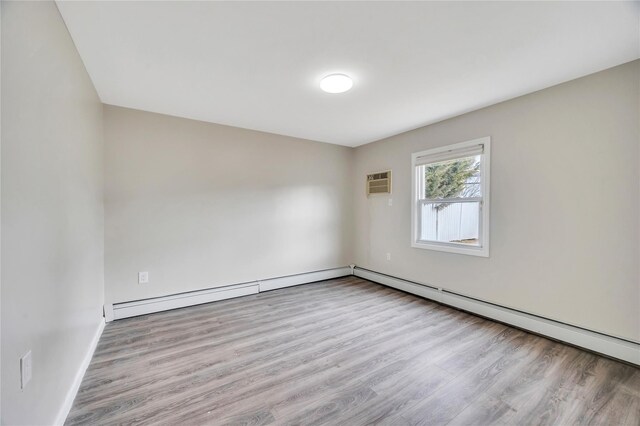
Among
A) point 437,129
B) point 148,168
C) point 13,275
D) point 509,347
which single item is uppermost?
point 437,129

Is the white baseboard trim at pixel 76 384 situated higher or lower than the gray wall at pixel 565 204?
lower

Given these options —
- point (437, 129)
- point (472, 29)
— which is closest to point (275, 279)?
point (437, 129)

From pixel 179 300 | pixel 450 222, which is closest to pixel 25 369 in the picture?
pixel 179 300

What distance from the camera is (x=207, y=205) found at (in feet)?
11.0

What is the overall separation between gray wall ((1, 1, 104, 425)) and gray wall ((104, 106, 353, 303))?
907 millimetres

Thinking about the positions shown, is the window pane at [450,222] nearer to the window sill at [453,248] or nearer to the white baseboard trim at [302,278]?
the window sill at [453,248]

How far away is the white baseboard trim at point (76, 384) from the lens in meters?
1.43

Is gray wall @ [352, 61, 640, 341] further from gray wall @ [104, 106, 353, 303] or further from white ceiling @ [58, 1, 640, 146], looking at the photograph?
gray wall @ [104, 106, 353, 303]

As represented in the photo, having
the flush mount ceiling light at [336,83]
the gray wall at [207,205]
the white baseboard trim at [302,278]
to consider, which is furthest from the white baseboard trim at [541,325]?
the flush mount ceiling light at [336,83]

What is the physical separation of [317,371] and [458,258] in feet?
7.23

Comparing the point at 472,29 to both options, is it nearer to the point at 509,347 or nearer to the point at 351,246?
the point at 509,347

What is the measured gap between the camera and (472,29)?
5.47 ft

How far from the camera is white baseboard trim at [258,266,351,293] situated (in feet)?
12.5

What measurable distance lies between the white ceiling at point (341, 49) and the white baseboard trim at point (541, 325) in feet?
7.26
